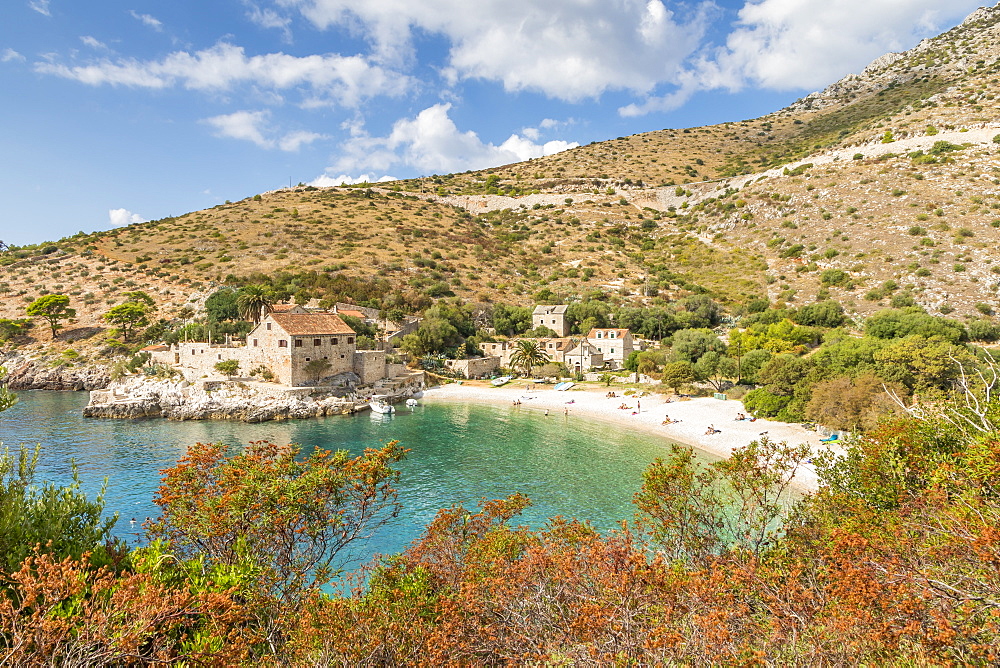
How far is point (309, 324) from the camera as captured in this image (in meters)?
39.9

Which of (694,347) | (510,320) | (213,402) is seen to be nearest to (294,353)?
(213,402)

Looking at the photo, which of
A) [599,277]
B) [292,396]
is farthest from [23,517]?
[599,277]

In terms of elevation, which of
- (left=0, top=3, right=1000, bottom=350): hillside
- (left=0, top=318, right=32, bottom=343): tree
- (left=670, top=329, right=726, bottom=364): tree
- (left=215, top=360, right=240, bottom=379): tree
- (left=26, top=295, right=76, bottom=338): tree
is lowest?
(left=215, top=360, right=240, bottom=379): tree

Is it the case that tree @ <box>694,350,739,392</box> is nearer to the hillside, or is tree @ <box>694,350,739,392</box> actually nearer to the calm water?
the calm water

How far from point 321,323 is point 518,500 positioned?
33.7m

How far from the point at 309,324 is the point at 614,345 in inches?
1285

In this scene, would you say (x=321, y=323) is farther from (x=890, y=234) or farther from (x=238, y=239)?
(x=890, y=234)

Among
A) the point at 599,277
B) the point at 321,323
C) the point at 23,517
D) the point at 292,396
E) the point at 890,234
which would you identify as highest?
the point at 890,234

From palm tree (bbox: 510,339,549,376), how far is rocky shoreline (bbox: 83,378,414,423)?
19815mm

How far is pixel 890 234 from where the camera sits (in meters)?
68.8

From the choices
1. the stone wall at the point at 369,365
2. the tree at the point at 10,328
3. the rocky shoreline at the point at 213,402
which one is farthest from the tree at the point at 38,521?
the tree at the point at 10,328

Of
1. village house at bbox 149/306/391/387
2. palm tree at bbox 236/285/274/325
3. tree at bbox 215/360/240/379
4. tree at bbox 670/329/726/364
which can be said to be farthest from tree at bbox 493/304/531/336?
tree at bbox 215/360/240/379

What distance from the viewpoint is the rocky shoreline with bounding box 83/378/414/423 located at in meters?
35.2

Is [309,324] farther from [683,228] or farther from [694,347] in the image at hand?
[683,228]
